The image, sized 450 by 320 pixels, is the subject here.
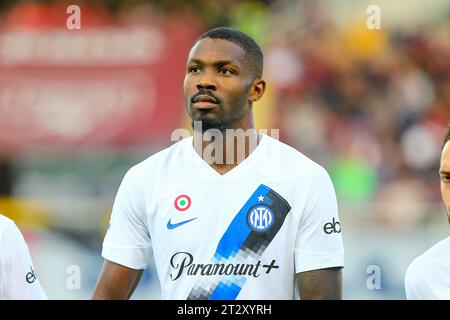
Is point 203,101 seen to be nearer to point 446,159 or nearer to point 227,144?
point 227,144

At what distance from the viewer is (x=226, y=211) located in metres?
4.96

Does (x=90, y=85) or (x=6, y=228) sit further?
(x=90, y=85)

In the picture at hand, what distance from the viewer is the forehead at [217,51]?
502 cm

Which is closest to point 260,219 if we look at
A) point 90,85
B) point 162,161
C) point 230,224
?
point 230,224

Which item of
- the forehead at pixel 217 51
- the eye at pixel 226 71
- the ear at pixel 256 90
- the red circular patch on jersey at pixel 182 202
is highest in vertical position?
the forehead at pixel 217 51

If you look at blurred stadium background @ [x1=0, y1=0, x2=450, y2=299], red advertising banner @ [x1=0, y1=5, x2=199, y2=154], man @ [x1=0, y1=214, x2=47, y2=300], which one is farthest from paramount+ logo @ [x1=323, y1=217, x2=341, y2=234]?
red advertising banner @ [x1=0, y1=5, x2=199, y2=154]

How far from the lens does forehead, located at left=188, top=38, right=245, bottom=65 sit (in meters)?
5.02

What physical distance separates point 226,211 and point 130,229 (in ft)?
1.63

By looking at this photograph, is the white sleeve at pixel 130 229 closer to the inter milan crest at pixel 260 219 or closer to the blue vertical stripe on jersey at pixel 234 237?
the blue vertical stripe on jersey at pixel 234 237

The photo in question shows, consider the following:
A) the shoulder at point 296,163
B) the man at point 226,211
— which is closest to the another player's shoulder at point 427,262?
the man at point 226,211

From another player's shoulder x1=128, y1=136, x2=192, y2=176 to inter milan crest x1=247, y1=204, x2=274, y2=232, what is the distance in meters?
0.52

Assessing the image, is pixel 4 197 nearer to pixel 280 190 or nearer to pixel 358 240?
pixel 358 240

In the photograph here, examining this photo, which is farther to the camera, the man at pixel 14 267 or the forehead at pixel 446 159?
the man at pixel 14 267

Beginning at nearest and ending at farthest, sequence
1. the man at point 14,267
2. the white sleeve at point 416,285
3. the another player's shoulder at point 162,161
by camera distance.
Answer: the white sleeve at point 416,285 → the man at point 14,267 → the another player's shoulder at point 162,161
